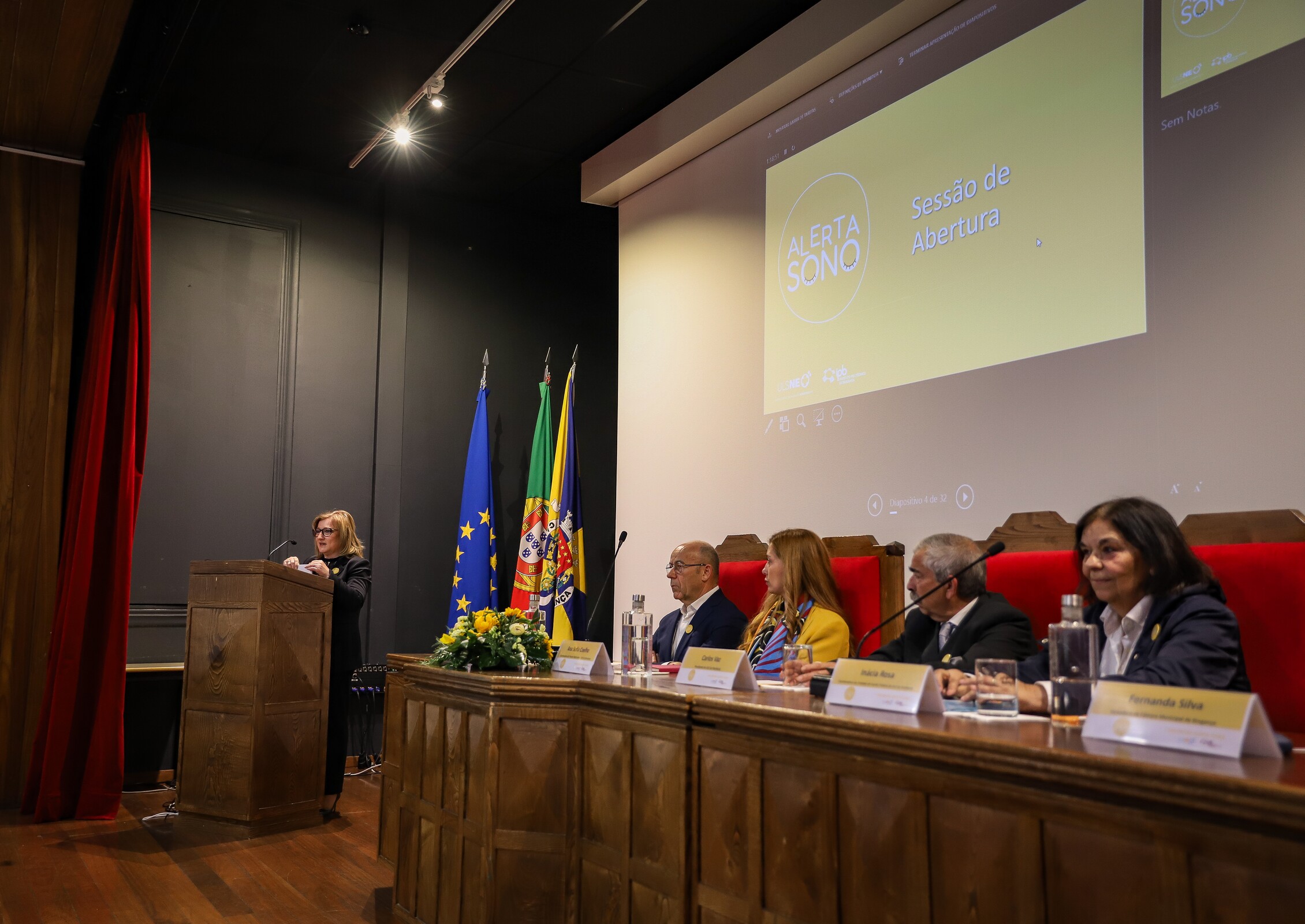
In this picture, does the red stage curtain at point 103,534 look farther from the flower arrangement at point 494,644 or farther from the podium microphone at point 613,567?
the flower arrangement at point 494,644

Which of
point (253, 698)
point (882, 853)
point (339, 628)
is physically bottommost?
point (253, 698)

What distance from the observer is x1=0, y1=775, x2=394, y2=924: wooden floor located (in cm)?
298

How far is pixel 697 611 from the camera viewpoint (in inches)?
146

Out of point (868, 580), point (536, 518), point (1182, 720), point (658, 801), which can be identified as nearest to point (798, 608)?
point (868, 580)

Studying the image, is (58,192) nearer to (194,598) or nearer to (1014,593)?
(194,598)

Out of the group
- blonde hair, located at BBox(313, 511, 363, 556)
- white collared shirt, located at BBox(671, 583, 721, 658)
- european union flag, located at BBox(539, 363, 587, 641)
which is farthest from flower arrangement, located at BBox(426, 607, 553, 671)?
european union flag, located at BBox(539, 363, 587, 641)

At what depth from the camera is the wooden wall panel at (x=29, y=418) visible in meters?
4.50

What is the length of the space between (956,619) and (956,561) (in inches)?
6.0

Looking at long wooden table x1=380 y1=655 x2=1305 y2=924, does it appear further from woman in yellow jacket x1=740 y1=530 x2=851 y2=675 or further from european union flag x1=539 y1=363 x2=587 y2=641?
european union flag x1=539 y1=363 x2=587 y2=641

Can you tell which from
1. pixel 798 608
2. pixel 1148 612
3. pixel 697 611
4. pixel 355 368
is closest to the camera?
pixel 1148 612

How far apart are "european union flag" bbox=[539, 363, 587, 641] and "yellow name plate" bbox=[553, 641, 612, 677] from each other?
256cm

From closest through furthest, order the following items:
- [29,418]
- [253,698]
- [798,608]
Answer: [798,608]
[253,698]
[29,418]

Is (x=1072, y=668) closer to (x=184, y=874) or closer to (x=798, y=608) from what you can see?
(x=798, y=608)

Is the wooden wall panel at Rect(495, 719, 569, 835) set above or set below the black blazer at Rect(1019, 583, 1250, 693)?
below
